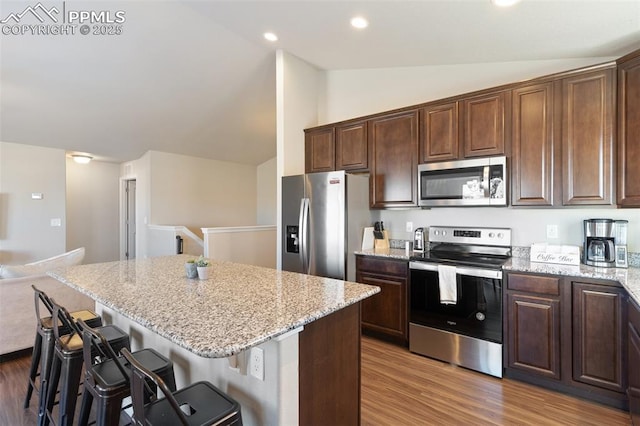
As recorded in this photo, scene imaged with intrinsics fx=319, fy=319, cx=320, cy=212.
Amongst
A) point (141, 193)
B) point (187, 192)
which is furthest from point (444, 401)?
point (141, 193)

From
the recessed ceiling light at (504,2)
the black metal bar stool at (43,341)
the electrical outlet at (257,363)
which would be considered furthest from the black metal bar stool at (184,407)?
the recessed ceiling light at (504,2)

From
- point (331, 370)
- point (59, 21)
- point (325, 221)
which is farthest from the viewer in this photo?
point (325, 221)

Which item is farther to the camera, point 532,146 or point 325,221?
point 325,221

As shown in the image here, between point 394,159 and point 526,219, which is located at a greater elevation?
point 394,159

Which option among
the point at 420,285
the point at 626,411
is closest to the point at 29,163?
the point at 420,285

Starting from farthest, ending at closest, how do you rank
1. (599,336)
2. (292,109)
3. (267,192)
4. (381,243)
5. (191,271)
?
(267,192) → (292,109) → (381,243) → (599,336) → (191,271)

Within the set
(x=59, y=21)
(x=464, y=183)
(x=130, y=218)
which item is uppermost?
(x=59, y=21)

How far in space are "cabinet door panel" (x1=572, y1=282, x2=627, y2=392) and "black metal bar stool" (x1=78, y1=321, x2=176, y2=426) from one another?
258 centimetres

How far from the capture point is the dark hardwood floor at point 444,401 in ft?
6.65

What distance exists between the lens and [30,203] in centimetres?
519

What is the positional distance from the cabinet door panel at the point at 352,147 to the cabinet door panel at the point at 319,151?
95 mm

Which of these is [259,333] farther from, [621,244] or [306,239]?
[621,244]

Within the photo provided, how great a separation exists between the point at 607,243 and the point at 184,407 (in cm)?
293

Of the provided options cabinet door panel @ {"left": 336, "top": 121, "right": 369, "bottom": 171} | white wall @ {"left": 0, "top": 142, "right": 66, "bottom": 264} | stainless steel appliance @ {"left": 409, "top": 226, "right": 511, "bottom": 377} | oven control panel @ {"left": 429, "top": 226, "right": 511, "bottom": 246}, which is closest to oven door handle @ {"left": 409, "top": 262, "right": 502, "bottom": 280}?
stainless steel appliance @ {"left": 409, "top": 226, "right": 511, "bottom": 377}
